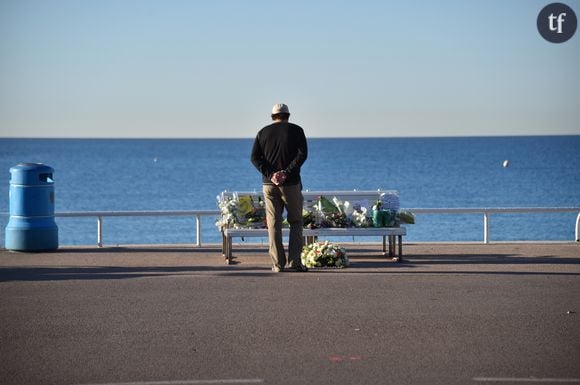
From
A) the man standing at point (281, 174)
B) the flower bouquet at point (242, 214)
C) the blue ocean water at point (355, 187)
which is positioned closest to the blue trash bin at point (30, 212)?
the flower bouquet at point (242, 214)

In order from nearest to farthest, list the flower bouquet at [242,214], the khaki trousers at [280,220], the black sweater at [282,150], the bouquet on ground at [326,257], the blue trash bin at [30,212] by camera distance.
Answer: the black sweater at [282,150] < the khaki trousers at [280,220] < the bouquet on ground at [326,257] < the flower bouquet at [242,214] < the blue trash bin at [30,212]

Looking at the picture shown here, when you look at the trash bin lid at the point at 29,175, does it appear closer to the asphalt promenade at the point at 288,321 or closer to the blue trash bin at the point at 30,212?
the blue trash bin at the point at 30,212

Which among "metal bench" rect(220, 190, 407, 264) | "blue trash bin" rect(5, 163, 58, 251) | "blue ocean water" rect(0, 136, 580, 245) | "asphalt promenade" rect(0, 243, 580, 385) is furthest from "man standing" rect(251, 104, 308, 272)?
"blue ocean water" rect(0, 136, 580, 245)

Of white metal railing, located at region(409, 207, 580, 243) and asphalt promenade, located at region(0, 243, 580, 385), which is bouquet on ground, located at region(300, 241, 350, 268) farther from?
white metal railing, located at region(409, 207, 580, 243)

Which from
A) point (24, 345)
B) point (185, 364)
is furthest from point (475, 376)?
point (24, 345)

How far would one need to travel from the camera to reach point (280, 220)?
1433 centimetres

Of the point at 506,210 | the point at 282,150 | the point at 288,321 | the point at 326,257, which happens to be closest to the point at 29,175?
the point at 282,150

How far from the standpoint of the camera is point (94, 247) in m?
17.8

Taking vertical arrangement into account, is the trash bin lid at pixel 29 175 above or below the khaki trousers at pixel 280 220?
above

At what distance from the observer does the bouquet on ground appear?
14.7 metres

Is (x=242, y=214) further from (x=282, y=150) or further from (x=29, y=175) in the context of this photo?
(x=29, y=175)

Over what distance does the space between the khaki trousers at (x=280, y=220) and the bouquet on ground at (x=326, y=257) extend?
18.2 inches

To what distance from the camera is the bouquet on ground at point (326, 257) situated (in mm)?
14656

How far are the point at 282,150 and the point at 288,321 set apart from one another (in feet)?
13.5
